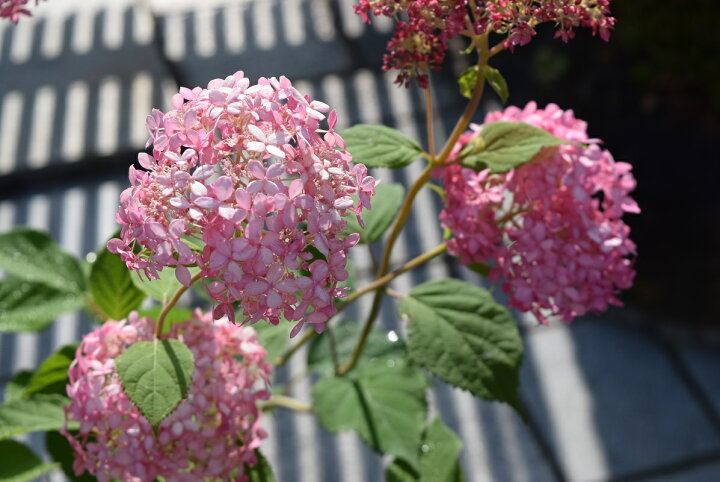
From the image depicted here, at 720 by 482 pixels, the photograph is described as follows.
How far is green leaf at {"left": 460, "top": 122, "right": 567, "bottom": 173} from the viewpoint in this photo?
944mm

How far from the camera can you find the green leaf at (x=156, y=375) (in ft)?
2.72

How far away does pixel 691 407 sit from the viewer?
2348mm

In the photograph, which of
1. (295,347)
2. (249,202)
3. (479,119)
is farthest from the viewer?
(479,119)

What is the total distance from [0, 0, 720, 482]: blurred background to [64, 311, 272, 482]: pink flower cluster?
1.30 meters

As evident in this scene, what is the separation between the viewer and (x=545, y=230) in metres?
1.00

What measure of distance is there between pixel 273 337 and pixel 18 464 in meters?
0.41

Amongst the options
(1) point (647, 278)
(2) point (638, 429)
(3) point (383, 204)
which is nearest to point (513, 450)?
(2) point (638, 429)

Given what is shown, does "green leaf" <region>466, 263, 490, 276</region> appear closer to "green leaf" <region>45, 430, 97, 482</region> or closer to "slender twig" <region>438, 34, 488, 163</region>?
"slender twig" <region>438, 34, 488, 163</region>

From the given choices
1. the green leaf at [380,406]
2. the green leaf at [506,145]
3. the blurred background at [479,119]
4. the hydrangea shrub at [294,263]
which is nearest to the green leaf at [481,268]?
the hydrangea shrub at [294,263]

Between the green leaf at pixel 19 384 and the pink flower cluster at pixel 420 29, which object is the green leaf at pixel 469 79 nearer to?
the pink flower cluster at pixel 420 29

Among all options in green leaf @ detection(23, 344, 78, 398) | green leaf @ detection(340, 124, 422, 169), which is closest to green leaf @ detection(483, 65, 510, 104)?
green leaf @ detection(340, 124, 422, 169)

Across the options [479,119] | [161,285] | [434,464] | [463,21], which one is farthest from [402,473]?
[479,119]

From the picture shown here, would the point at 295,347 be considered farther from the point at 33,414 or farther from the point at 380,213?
the point at 33,414

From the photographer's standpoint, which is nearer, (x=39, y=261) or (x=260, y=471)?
(x=260, y=471)
